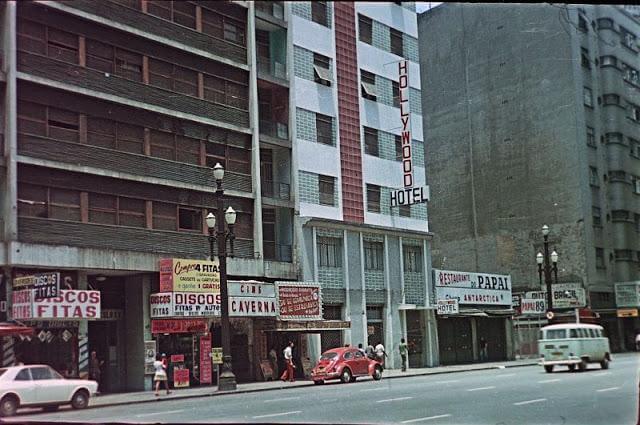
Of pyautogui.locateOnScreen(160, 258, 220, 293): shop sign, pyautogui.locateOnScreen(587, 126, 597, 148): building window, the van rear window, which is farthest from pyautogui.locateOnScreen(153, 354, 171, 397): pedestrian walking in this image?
pyautogui.locateOnScreen(587, 126, 597, 148): building window

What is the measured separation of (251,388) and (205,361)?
0.51 m

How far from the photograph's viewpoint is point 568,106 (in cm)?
509

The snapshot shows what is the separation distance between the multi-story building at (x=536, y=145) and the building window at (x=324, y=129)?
2.23 ft

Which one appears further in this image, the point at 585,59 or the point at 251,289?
the point at 251,289

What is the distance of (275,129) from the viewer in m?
4.87

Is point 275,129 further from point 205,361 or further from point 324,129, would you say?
point 205,361

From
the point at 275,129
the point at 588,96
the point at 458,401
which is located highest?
the point at 588,96

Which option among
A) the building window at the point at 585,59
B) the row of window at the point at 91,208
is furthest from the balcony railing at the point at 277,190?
the building window at the point at 585,59

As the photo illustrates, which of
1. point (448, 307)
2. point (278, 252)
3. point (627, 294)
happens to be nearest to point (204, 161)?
point (278, 252)

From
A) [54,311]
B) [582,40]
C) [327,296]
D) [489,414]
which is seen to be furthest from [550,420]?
[54,311]

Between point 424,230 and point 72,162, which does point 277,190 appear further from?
point 72,162

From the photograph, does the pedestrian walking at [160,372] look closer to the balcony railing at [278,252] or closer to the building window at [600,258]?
the balcony railing at [278,252]

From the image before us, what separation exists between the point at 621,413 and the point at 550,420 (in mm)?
553

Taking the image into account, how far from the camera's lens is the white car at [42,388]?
3.81 metres
